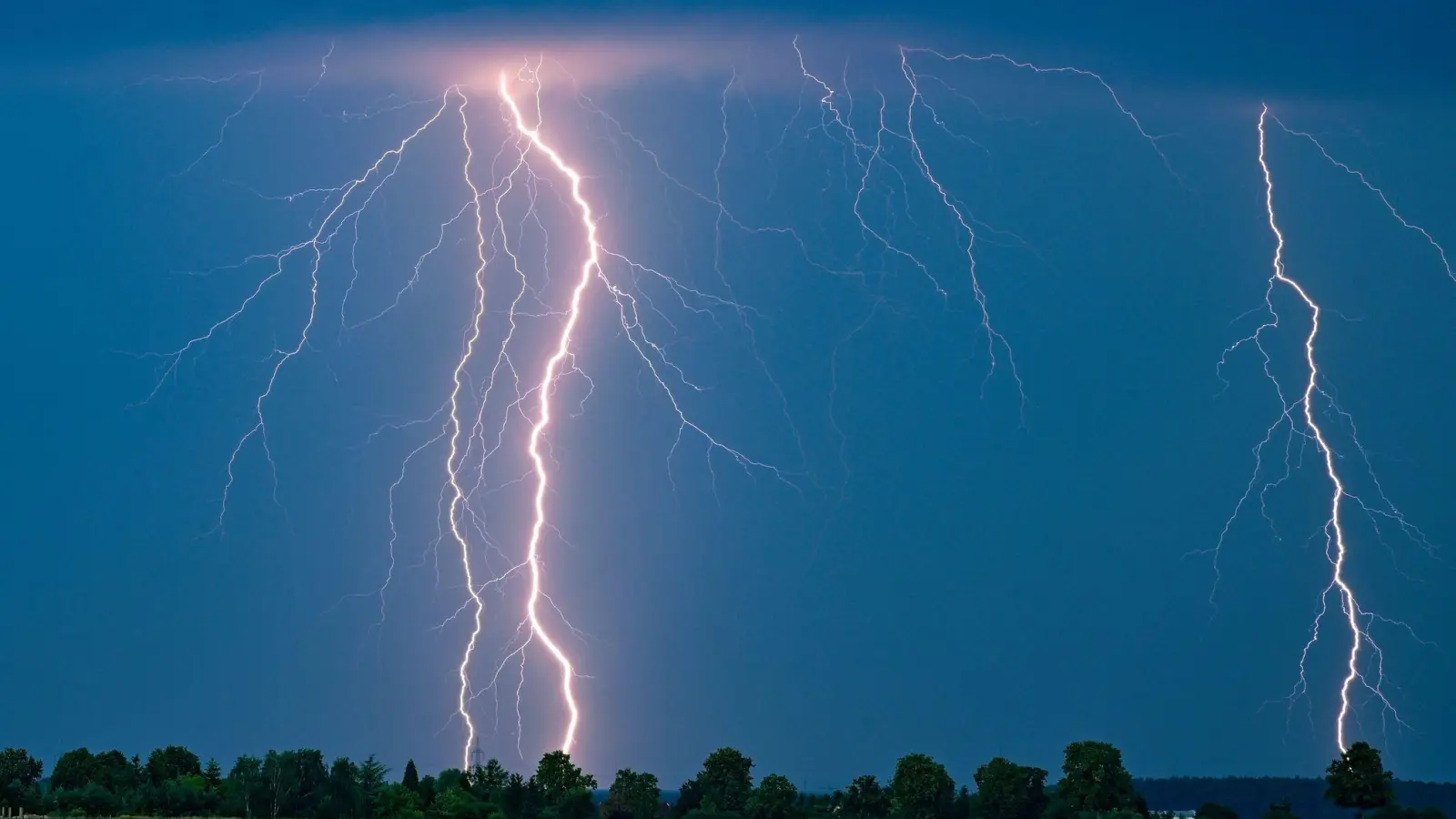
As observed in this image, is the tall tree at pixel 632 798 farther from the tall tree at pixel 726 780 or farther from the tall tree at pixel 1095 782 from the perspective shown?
the tall tree at pixel 1095 782

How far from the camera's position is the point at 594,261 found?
97.2ft

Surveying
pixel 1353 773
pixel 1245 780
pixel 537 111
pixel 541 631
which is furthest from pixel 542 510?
pixel 1245 780

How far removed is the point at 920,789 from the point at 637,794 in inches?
199

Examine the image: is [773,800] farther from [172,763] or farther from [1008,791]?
[172,763]

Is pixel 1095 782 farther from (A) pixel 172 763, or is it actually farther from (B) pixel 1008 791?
(A) pixel 172 763

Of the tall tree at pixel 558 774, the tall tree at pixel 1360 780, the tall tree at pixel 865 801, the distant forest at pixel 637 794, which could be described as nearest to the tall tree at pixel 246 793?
the distant forest at pixel 637 794

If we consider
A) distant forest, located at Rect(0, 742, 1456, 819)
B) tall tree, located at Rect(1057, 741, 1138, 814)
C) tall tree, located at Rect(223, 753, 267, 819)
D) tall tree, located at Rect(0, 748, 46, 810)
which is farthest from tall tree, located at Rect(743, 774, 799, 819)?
tall tree, located at Rect(0, 748, 46, 810)

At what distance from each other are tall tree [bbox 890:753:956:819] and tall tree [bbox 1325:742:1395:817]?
6806 millimetres

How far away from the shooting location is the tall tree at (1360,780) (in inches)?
1106

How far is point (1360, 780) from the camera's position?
2809cm

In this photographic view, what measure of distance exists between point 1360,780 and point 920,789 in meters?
7.78

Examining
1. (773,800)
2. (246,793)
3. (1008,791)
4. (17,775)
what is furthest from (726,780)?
(17,775)

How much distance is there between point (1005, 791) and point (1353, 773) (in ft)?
20.5

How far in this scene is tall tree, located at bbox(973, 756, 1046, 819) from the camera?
2753 cm
